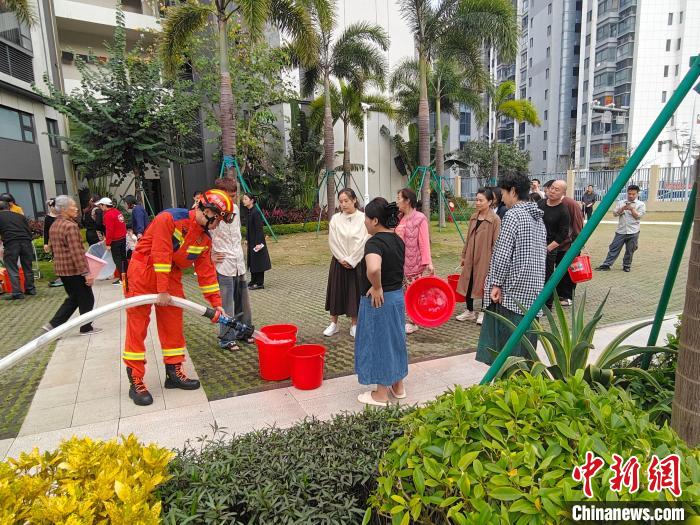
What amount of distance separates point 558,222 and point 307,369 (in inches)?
172

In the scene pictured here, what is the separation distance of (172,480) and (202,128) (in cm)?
1951

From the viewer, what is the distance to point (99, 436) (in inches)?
133

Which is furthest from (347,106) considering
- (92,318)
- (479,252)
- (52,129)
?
(92,318)

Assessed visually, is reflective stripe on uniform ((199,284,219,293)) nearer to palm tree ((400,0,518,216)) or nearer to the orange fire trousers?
the orange fire trousers

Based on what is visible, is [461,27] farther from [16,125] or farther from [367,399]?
[16,125]

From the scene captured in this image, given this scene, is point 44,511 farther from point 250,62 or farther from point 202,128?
point 202,128

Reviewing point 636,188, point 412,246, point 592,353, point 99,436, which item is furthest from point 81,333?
point 636,188

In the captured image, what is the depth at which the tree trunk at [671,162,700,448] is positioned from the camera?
186cm

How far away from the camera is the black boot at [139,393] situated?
387 cm

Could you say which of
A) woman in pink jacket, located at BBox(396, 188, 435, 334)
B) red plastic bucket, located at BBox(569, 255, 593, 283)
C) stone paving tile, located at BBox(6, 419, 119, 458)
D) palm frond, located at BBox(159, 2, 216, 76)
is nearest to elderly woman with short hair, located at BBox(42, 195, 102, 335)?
stone paving tile, located at BBox(6, 419, 119, 458)

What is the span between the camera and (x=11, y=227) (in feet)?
27.1

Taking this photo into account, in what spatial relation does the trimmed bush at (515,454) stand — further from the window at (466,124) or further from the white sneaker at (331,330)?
the window at (466,124)

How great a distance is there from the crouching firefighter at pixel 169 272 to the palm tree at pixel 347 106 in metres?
17.1

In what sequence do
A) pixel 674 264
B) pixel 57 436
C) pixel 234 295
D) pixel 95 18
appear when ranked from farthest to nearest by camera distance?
pixel 95 18 → pixel 234 295 → pixel 57 436 → pixel 674 264
